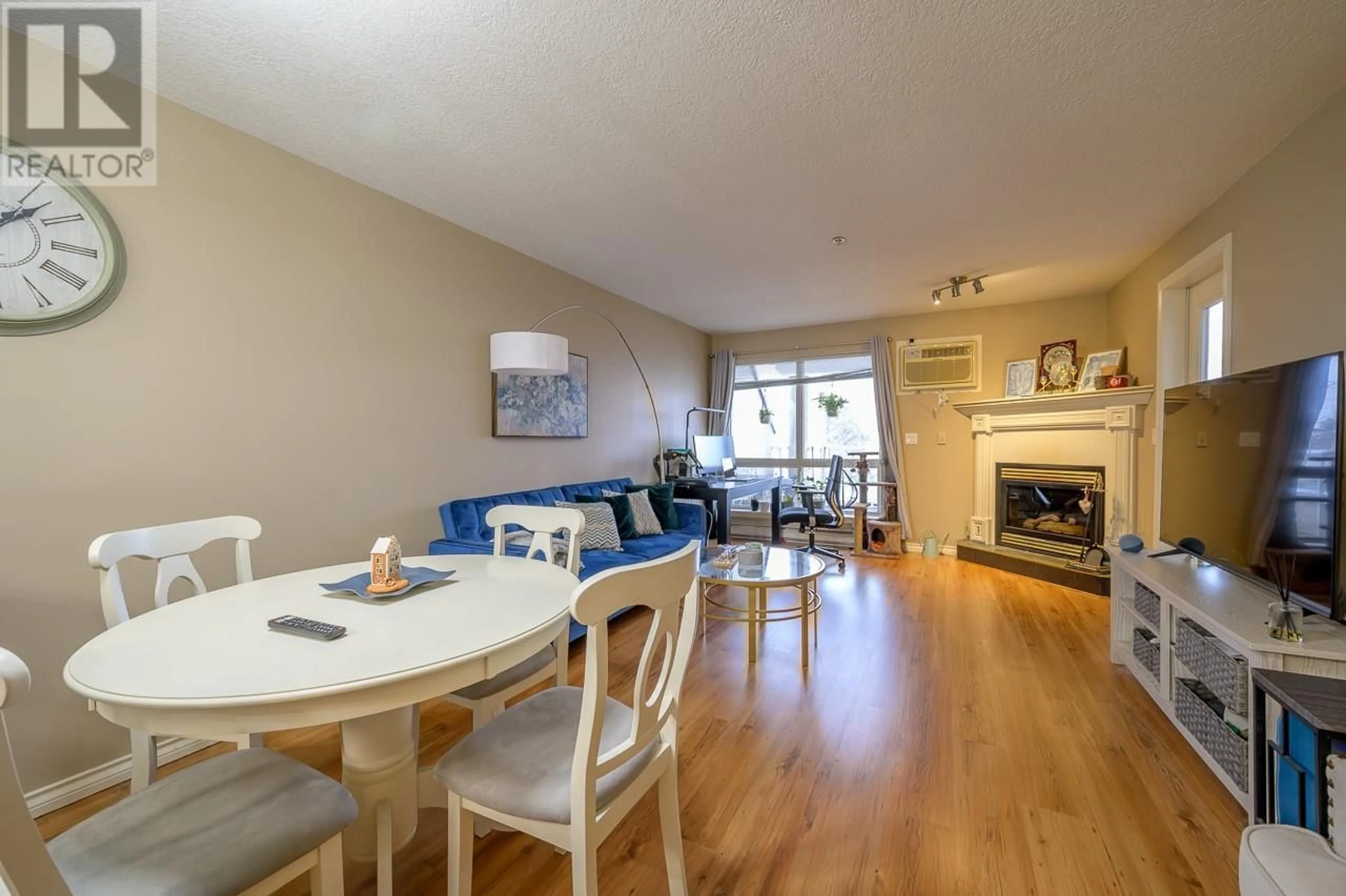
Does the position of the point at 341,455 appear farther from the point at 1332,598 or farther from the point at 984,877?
the point at 1332,598

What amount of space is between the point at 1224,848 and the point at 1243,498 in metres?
1.19

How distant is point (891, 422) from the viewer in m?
5.36

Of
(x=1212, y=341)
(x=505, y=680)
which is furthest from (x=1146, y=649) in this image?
(x=505, y=680)

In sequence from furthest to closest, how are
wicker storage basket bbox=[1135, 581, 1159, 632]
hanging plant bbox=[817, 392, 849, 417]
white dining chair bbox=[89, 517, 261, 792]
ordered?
1. hanging plant bbox=[817, 392, 849, 417]
2. wicker storage basket bbox=[1135, 581, 1159, 632]
3. white dining chair bbox=[89, 517, 261, 792]

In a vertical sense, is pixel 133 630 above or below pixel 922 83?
below

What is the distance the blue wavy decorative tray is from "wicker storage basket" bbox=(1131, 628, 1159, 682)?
117 inches

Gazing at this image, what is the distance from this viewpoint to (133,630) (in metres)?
1.18

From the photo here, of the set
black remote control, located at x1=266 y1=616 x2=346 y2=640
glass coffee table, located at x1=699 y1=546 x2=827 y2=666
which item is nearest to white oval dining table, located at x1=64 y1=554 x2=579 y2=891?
black remote control, located at x1=266 y1=616 x2=346 y2=640

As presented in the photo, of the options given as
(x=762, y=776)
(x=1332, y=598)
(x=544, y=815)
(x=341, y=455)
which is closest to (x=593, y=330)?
(x=341, y=455)

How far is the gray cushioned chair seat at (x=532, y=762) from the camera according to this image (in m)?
1.07

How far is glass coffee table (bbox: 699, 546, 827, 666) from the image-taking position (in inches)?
104

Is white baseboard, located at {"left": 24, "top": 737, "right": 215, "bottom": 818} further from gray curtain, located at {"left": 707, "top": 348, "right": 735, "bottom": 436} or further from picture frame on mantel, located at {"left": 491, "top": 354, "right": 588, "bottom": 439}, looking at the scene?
gray curtain, located at {"left": 707, "top": 348, "right": 735, "bottom": 436}

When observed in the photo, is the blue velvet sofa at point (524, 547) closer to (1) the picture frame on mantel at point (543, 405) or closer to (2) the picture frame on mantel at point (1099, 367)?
(1) the picture frame on mantel at point (543, 405)
